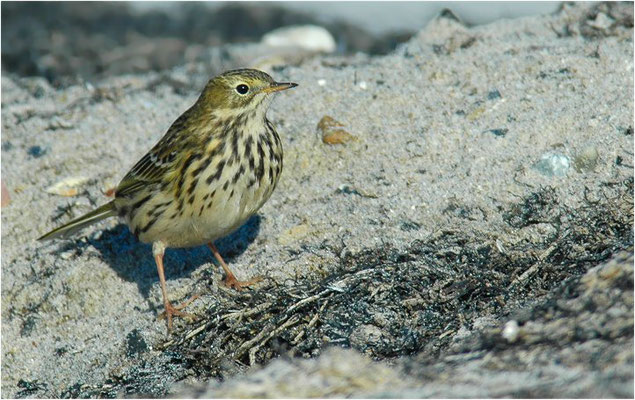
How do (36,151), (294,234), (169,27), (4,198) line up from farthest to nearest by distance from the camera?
(169,27)
(36,151)
(4,198)
(294,234)

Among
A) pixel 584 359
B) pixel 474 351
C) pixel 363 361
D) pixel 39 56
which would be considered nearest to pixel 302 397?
pixel 363 361

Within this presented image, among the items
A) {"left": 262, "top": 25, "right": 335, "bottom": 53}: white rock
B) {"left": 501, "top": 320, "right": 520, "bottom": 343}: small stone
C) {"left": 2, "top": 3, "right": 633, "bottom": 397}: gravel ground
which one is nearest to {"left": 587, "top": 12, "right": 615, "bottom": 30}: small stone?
{"left": 2, "top": 3, "right": 633, "bottom": 397}: gravel ground

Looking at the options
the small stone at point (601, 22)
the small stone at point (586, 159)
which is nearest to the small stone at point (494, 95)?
the small stone at point (586, 159)

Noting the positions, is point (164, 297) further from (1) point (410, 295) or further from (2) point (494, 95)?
(2) point (494, 95)

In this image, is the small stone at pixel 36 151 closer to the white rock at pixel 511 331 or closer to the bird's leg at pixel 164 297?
the bird's leg at pixel 164 297

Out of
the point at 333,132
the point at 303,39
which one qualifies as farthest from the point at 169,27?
the point at 333,132
